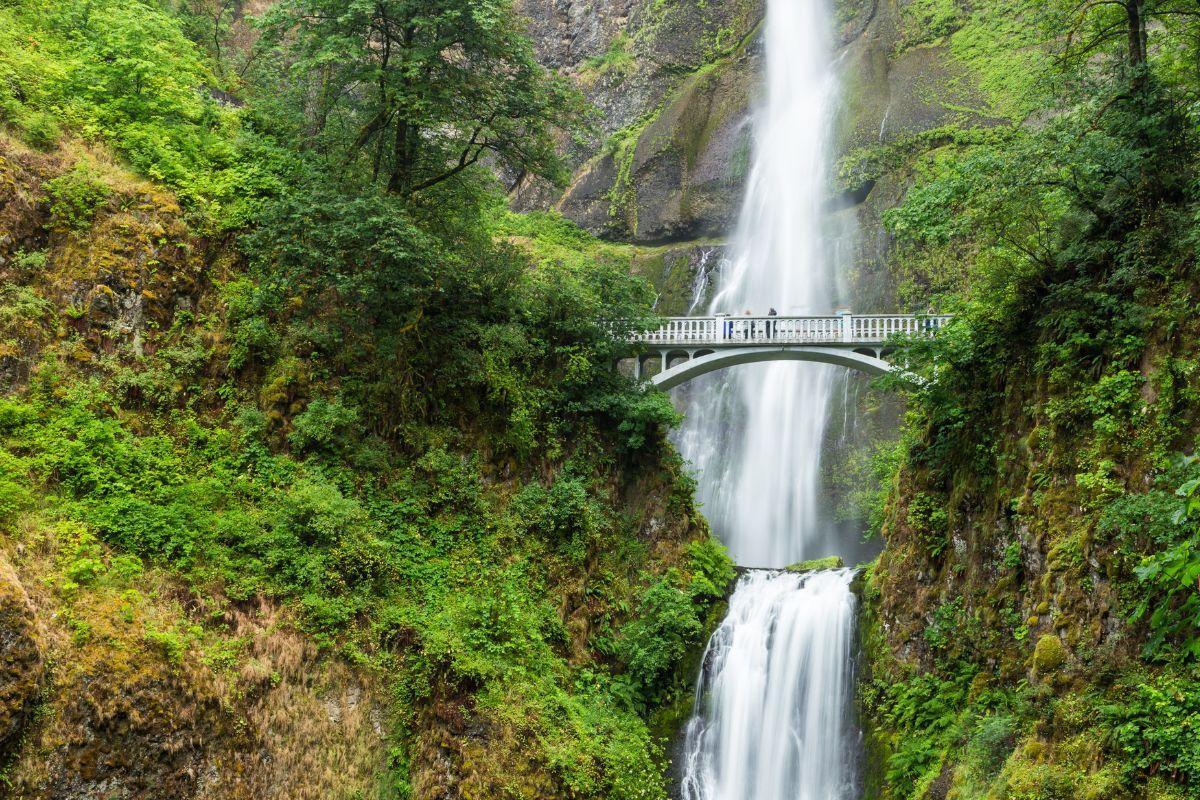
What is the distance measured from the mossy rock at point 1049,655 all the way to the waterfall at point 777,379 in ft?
52.4

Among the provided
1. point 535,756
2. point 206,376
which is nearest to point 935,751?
point 535,756

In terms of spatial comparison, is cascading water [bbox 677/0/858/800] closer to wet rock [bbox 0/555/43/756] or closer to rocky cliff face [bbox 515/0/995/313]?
rocky cliff face [bbox 515/0/995/313]

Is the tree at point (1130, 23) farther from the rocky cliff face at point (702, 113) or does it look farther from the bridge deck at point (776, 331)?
the rocky cliff face at point (702, 113)

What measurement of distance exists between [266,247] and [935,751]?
42.7 ft

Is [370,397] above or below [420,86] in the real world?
below

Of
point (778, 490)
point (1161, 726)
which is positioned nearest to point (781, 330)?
point (778, 490)

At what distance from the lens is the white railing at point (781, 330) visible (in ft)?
65.2

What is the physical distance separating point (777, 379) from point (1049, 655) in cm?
1874

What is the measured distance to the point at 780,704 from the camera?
14375 mm

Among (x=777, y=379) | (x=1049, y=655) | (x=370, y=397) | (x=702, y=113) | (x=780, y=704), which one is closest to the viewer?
(x=1049, y=655)

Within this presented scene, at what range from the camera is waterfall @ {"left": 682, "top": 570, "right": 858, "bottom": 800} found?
13.4m

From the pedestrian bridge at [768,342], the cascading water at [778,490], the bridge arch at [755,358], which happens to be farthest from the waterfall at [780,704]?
the pedestrian bridge at [768,342]

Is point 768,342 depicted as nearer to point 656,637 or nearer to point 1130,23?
point 656,637

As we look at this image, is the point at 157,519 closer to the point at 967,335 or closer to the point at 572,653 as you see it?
the point at 572,653
